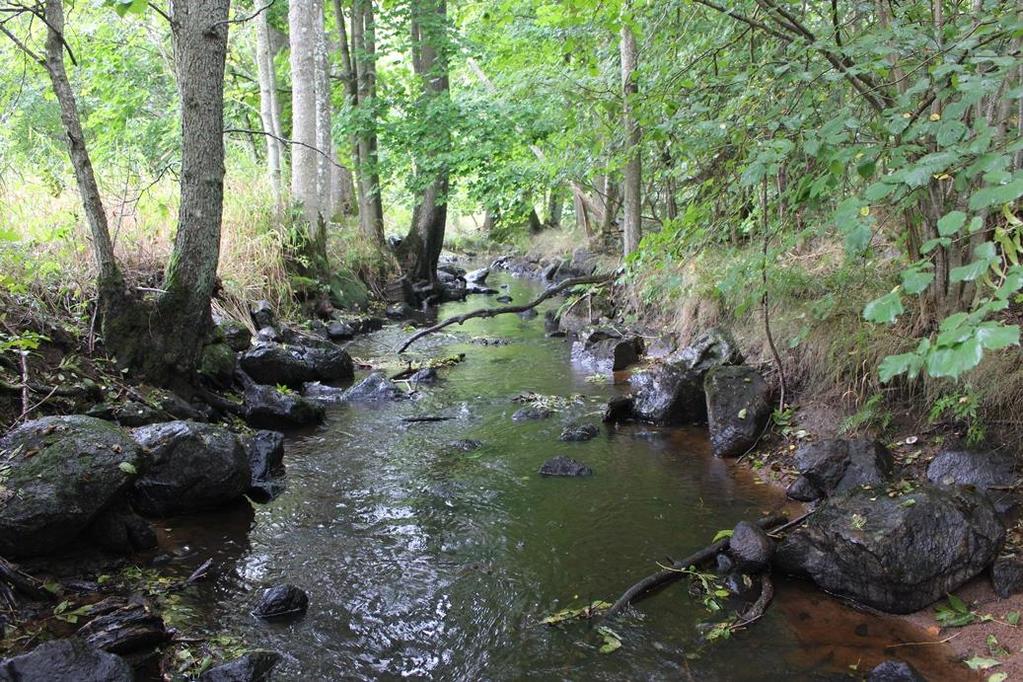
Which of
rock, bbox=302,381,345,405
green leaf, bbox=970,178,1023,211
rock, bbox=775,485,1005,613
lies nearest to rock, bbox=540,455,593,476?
rock, bbox=775,485,1005,613

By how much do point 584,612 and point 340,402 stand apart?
5.07m

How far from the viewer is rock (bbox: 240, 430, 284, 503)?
558 centimetres

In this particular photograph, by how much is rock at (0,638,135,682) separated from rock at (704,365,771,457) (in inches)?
197

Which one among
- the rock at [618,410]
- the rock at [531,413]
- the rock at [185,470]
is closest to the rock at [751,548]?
the rock at [618,410]

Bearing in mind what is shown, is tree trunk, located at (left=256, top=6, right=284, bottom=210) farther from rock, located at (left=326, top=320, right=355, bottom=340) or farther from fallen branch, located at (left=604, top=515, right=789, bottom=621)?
fallen branch, located at (left=604, top=515, right=789, bottom=621)

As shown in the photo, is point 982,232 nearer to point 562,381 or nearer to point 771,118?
point 771,118

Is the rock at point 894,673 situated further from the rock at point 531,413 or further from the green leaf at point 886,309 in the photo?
the rock at point 531,413

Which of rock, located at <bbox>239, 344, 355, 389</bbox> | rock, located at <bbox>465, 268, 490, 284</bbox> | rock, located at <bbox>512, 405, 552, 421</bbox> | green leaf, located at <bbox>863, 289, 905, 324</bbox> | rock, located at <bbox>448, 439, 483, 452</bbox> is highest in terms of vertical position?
green leaf, located at <bbox>863, 289, 905, 324</bbox>

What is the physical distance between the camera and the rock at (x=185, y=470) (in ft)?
16.4

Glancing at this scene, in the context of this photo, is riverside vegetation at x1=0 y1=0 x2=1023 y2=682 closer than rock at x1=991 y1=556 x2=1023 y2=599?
Yes

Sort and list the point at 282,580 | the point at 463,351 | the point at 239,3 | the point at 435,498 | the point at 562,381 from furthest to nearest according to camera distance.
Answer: the point at 239,3 → the point at 463,351 → the point at 562,381 → the point at 435,498 → the point at 282,580

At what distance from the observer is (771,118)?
503cm

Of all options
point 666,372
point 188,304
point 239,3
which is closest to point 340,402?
point 188,304

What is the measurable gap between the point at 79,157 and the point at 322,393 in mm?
3849
